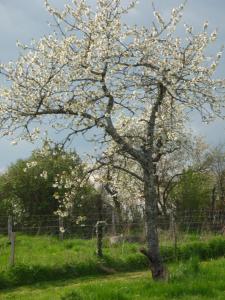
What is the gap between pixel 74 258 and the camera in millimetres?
19797

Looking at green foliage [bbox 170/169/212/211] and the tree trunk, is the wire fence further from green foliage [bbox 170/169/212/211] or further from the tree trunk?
green foliage [bbox 170/169/212/211]

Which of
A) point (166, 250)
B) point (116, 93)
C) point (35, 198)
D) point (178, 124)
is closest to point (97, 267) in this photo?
point (166, 250)

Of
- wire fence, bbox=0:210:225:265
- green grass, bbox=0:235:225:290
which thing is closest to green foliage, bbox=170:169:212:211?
wire fence, bbox=0:210:225:265

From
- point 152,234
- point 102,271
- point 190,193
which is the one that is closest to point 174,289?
point 152,234

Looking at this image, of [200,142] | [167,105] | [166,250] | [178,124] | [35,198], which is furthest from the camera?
[200,142]

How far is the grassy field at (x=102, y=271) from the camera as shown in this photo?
37.7ft

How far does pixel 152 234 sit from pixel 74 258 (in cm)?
601

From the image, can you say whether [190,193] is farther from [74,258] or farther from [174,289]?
[174,289]

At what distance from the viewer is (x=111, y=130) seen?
576 inches

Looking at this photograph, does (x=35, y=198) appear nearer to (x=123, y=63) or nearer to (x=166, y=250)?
(x=166, y=250)

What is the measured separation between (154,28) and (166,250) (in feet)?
33.6

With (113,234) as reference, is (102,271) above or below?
below

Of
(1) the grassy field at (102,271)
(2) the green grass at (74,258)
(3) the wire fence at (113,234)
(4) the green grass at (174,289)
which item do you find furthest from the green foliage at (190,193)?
(4) the green grass at (174,289)

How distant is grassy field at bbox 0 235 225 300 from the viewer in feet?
37.7
